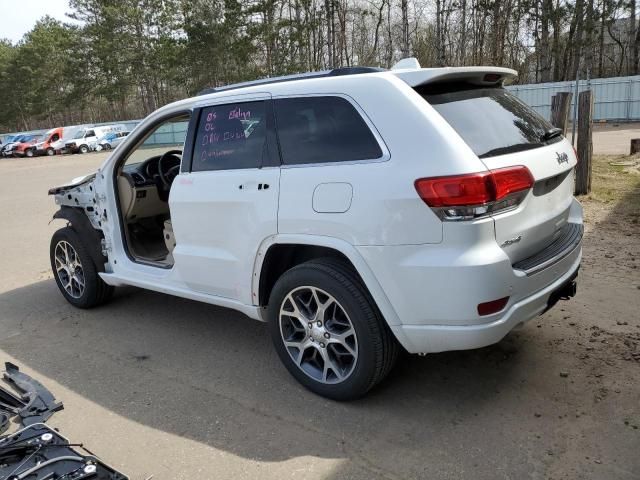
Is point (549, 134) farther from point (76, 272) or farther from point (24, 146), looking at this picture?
point (24, 146)

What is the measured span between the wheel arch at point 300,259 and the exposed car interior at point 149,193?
140 centimetres

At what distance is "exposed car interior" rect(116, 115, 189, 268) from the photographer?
4871 millimetres

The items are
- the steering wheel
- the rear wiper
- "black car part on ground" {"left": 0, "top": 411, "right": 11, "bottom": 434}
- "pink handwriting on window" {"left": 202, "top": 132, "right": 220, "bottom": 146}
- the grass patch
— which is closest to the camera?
"black car part on ground" {"left": 0, "top": 411, "right": 11, "bottom": 434}

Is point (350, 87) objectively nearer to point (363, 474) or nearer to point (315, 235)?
point (315, 235)

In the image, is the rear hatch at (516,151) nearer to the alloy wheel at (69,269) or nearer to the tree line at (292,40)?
the alloy wheel at (69,269)

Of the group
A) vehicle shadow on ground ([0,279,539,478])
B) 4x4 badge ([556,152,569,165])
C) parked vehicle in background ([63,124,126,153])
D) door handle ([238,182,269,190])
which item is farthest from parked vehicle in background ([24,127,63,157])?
4x4 badge ([556,152,569,165])

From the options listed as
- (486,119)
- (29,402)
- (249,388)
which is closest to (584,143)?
(486,119)

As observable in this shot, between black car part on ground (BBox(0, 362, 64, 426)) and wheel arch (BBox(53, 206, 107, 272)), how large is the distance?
52.7 inches

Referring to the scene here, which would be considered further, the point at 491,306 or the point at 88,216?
the point at 88,216

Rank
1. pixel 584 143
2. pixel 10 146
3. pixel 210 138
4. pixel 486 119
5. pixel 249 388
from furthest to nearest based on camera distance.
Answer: pixel 10 146 < pixel 584 143 < pixel 210 138 < pixel 249 388 < pixel 486 119

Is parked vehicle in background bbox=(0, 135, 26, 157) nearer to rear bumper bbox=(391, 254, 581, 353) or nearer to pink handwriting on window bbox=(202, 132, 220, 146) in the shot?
pink handwriting on window bbox=(202, 132, 220, 146)

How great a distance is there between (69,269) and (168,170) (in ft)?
4.38

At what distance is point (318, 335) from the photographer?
3350mm

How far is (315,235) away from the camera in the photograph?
315cm
